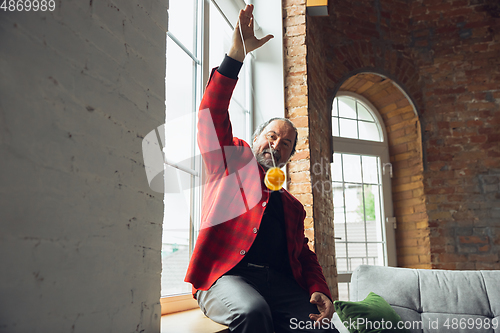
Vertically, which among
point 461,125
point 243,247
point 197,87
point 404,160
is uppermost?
point 461,125

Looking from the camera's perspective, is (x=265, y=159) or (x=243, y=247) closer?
(x=243, y=247)

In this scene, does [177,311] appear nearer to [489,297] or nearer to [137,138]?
[137,138]

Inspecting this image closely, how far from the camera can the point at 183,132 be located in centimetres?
188

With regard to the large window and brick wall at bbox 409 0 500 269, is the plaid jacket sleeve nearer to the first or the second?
the large window

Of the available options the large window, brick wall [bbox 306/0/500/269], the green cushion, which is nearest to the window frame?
the large window

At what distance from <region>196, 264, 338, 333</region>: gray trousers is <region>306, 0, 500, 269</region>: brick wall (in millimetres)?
2227

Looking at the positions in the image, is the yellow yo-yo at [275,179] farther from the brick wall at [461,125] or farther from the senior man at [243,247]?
the brick wall at [461,125]

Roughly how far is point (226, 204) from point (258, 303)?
40cm

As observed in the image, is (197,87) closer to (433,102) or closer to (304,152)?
(304,152)

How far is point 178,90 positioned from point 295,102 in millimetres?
1126

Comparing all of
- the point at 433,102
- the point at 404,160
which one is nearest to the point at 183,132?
the point at 404,160

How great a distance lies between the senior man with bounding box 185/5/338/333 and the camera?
134cm

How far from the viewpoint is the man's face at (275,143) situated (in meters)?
1.72

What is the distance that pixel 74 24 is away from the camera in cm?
90
